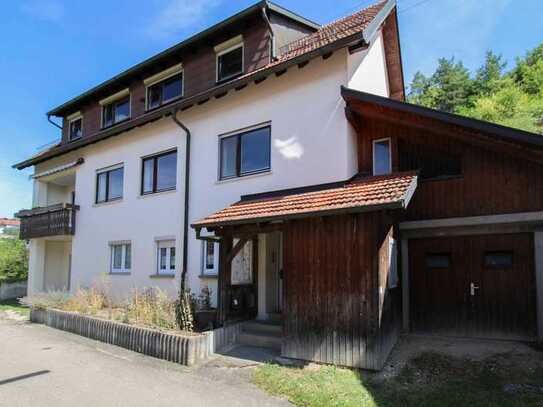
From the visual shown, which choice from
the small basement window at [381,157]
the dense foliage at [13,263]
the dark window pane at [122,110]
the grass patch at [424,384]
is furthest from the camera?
the dense foliage at [13,263]

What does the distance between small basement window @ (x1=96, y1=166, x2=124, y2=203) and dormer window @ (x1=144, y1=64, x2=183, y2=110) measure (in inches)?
113

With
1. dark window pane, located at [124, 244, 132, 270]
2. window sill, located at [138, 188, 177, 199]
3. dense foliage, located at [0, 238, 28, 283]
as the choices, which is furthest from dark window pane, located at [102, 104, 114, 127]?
dense foliage, located at [0, 238, 28, 283]

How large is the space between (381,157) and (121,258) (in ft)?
33.5

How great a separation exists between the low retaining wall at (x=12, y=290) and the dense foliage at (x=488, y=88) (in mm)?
33877

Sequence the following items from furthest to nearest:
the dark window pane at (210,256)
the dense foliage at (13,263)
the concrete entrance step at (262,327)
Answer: the dense foliage at (13,263) → the dark window pane at (210,256) → the concrete entrance step at (262,327)

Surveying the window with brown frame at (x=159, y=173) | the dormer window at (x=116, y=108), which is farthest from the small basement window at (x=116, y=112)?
the window with brown frame at (x=159, y=173)

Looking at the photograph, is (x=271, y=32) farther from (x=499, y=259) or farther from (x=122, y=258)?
(x=122, y=258)

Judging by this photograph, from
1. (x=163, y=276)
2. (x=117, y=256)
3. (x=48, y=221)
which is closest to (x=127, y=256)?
(x=117, y=256)

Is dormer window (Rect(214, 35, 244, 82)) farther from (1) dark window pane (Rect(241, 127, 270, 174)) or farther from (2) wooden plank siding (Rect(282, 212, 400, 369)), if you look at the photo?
(2) wooden plank siding (Rect(282, 212, 400, 369))

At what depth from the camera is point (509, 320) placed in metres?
8.77

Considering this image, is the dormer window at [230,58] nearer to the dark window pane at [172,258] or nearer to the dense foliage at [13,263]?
Result: the dark window pane at [172,258]

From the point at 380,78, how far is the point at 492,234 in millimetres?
6448

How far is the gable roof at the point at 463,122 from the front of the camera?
26.0 ft

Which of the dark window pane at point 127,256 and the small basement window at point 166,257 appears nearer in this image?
the small basement window at point 166,257
